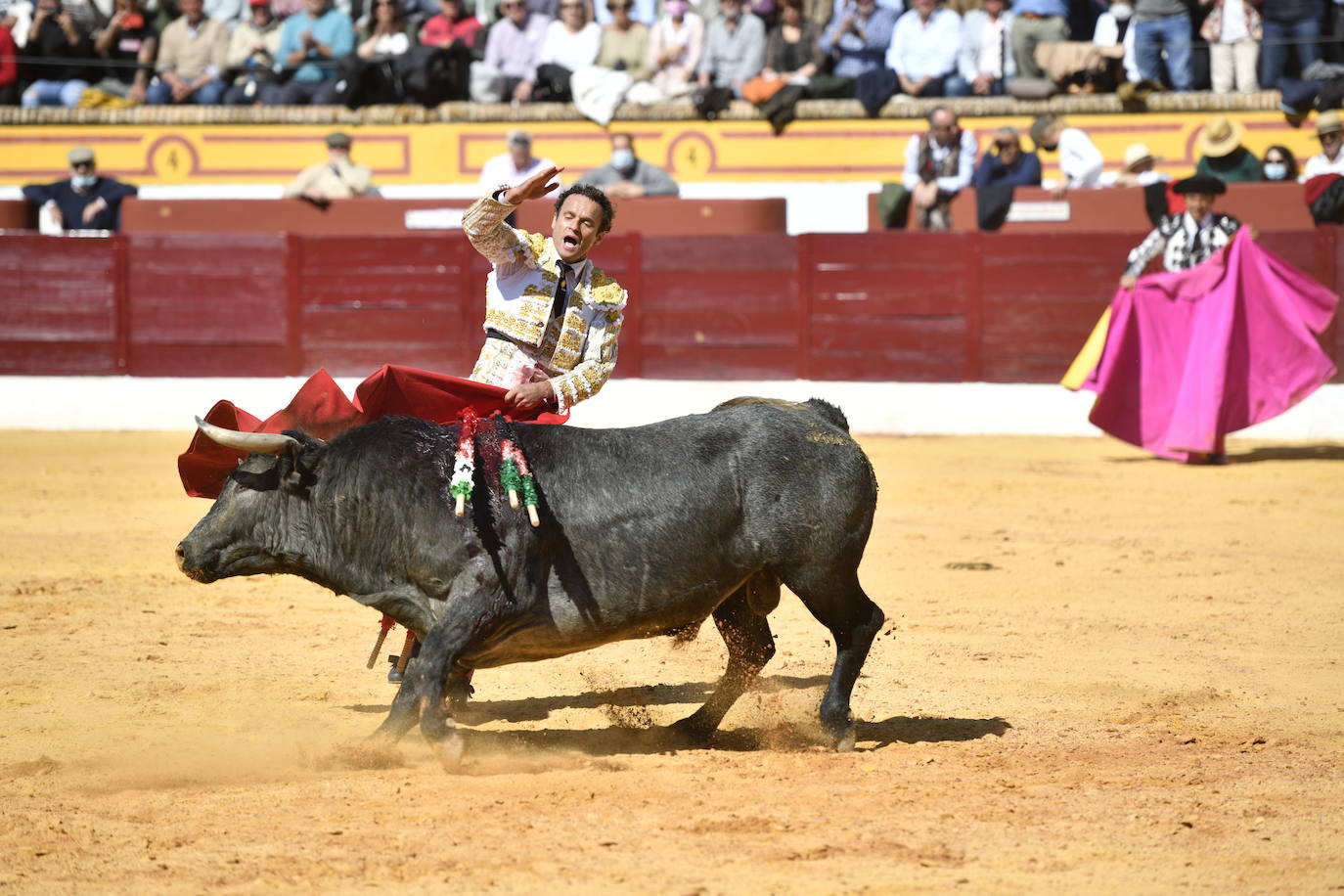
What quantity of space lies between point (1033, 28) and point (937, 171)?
129 centimetres

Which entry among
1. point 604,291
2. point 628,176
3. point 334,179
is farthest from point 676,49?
point 604,291

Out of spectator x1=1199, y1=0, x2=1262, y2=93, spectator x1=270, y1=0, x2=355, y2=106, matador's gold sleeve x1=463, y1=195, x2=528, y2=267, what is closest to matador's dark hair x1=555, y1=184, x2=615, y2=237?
matador's gold sleeve x1=463, y1=195, x2=528, y2=267

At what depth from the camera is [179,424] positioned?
1115 centimetres

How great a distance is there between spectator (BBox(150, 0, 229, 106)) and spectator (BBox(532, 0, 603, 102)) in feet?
8.26

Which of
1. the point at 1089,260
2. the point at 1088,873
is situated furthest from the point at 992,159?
the point at 1088,873

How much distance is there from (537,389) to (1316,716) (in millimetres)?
1989

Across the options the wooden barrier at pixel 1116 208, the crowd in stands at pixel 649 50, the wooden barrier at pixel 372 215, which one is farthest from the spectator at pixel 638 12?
the wooden barrier at pixel 1116 208

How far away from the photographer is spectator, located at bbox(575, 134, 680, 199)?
1146 centimetres

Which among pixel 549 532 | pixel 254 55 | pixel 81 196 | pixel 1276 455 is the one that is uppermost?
pixel 254 55

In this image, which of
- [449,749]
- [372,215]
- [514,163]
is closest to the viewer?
[449,749]

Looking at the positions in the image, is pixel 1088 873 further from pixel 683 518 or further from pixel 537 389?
pixel 537 389

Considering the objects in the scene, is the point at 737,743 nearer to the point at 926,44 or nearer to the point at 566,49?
the point at 926,44

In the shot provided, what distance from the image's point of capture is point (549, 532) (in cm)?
365

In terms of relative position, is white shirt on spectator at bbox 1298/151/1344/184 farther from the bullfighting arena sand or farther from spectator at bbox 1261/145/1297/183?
the bullfighting arena sand
